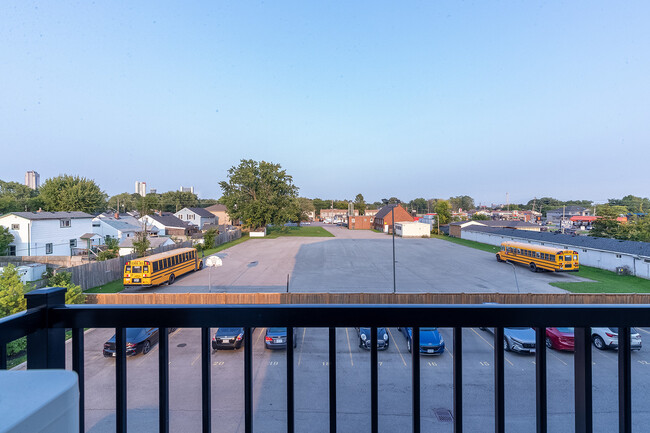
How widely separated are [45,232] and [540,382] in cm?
3077

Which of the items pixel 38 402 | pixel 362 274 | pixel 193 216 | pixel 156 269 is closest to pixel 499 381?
pixel 38 402

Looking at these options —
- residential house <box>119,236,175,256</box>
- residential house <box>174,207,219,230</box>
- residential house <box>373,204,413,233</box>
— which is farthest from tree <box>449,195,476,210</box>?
residential house <box>119,236,175,256</box>

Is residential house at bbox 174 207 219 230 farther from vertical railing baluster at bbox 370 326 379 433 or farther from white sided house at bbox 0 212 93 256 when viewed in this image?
vertical railing baluster at bbox 370 326 379 433

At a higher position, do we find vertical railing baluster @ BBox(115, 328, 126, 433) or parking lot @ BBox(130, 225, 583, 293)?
vertical railing baluster @ BBox(115, 328, 126, 433)

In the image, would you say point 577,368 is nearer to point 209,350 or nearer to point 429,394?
point 209,350

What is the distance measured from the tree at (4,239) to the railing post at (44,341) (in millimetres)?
28550

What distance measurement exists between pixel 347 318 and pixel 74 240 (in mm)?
31587

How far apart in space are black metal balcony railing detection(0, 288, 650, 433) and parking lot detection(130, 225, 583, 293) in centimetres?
1566

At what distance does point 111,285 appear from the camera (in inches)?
710

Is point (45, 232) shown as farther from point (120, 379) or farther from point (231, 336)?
point (120, 379)

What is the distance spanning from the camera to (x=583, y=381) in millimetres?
1322

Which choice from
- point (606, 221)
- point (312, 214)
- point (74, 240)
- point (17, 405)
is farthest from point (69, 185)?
point (312, 214)

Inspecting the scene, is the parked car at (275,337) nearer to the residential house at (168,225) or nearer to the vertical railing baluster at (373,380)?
the vertical railing baluster at (373,380)

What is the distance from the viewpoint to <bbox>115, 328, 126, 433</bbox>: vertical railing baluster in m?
1.27
